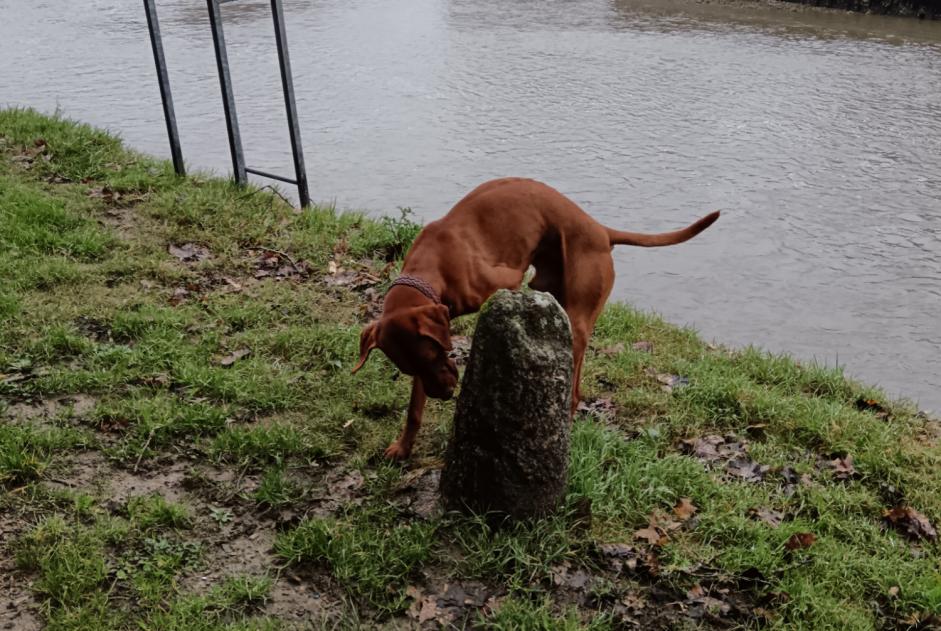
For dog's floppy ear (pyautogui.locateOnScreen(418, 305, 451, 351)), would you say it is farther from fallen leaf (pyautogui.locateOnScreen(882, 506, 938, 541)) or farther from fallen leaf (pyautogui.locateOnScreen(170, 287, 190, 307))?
fallen leaf (pyautogui.locateOnScreen(170, 287, 190, 307))

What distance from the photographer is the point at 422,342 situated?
353 cm

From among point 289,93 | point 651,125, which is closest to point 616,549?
point 289,93

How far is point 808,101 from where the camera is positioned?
10.6 metres

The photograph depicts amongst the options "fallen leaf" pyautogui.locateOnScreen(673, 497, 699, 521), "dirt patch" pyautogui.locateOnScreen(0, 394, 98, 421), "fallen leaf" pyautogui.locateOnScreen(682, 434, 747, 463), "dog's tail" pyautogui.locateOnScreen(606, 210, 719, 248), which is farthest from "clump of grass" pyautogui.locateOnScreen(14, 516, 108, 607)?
"fallen leaf" pyautogui.locateOnScreen(682, 434, 747, 463)

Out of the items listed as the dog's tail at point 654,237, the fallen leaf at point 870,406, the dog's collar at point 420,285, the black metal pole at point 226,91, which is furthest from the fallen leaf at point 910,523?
the black metal pole at point 226,91

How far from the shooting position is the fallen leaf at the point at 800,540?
369 cm

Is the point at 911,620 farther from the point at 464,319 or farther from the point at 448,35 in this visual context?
the point at 448,35

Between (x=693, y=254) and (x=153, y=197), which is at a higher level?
(x=153, y=197)

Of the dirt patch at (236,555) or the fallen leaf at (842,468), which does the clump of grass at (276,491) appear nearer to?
the dirt patch at (236,555)

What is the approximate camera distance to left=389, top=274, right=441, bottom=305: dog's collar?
144 inches

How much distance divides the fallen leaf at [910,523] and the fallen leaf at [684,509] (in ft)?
3.06

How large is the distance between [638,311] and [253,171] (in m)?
3.49

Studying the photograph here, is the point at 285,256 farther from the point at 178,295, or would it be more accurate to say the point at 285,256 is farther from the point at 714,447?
the point at 714,447

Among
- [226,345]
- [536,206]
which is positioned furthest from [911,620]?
[226,345]
